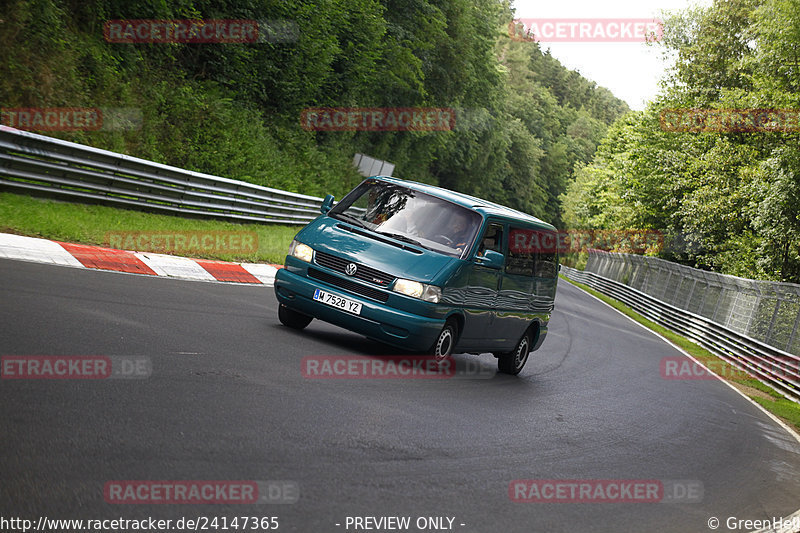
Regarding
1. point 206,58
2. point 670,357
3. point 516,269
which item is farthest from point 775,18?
point 516,269

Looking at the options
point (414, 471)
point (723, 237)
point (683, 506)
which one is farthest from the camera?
point (723, 237)

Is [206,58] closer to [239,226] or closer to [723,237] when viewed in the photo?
[239,226]

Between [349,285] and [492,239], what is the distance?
199 centimetres

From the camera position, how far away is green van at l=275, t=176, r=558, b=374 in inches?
352

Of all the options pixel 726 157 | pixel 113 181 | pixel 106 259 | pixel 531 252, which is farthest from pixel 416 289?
pixel 726 157

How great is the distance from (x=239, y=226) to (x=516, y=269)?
1143 centimetres

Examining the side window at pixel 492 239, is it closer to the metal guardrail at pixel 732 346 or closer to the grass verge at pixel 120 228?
the grass verge at pixel 120 228

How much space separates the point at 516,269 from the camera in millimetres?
10758

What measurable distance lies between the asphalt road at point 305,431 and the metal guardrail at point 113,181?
11.4ft

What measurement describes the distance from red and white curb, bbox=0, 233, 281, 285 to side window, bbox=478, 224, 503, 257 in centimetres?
472

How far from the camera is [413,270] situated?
8.98m

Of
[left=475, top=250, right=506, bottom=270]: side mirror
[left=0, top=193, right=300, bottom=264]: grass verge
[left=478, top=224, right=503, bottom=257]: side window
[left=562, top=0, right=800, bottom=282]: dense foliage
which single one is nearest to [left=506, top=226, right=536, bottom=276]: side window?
[left=478, top=224, right=503, bottom=257]: side window

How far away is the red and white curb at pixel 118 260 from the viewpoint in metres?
10.7

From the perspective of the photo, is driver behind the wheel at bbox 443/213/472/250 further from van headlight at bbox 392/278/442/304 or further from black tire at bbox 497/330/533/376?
black tire at bbox 497/330/533/376
